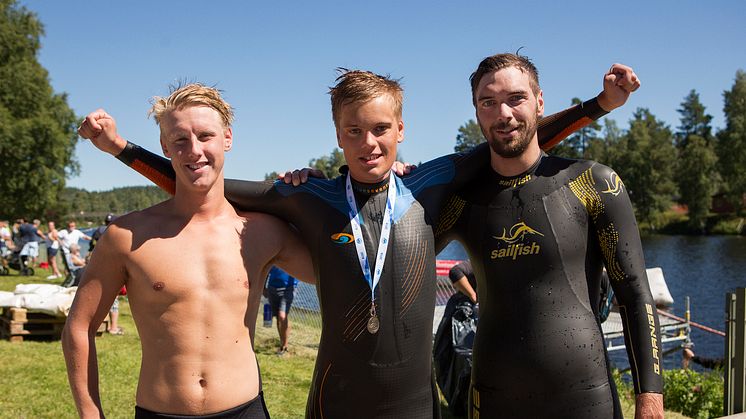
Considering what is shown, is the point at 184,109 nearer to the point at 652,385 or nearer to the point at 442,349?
the point at 652,385

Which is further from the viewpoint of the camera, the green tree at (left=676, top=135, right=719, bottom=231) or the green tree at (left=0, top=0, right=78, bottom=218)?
the green tree at (left=676, top=135, right=719, bottom=231)

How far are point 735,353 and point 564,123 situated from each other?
470 cm

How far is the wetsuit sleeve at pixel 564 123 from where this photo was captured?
3035 mm

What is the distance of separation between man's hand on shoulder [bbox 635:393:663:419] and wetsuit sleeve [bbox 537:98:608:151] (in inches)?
48.8

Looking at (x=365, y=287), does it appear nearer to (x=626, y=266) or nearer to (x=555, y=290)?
(x=555, y=290)

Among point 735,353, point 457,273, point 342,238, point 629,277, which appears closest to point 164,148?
point 342,238

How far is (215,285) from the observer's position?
251cm

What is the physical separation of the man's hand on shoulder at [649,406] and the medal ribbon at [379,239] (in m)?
1.20

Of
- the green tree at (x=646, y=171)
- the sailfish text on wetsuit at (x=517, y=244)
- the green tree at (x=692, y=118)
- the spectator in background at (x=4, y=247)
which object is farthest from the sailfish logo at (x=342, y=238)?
the green tree at (x=692, y=118)

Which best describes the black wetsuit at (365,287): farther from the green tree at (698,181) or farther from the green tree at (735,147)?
the green tree at (698,181)

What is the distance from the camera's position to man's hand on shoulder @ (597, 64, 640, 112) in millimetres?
2824

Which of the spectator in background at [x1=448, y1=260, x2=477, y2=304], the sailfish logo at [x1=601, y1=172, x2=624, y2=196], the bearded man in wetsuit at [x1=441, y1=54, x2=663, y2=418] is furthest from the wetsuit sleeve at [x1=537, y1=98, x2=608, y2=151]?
the spectator in background at [x1=448, y1=260, x2=477, y2=304]

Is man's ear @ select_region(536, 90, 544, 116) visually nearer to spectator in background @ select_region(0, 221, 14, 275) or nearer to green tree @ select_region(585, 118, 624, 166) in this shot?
spectator in background @ select_region(0, 221, 14, 275)

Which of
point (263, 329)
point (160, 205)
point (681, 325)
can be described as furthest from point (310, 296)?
point (160, 205)
